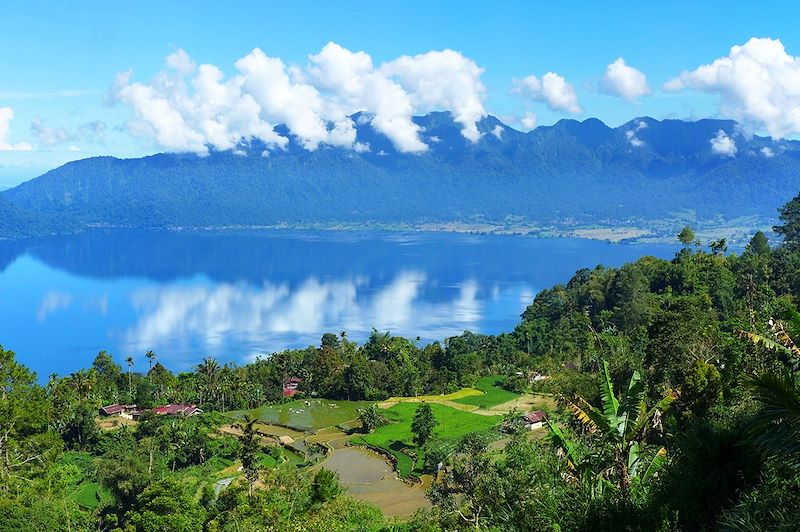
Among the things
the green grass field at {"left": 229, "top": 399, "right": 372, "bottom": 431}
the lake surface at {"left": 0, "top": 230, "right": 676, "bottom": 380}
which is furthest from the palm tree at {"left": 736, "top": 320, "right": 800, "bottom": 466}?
the lake surface at {"left": 0, "top": 230, "right": 676, "bottom": 380}

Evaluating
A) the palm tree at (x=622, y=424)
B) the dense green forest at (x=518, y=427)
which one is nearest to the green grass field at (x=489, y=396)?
the dense green forest at (x=518, y=427)

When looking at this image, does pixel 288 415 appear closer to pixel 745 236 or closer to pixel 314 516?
pixel 314 516

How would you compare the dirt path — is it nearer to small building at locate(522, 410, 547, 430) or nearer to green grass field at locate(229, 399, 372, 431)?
small building at locate(522, 410, 547, 430)

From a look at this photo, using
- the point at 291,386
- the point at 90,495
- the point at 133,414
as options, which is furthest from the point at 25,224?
Result: the point at 90,495

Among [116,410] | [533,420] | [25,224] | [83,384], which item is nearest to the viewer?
[533,420]

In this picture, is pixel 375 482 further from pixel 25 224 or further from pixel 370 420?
pixel 25 224

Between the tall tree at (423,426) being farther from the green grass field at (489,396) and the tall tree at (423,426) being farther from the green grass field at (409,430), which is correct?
the green grass field at (489,396)
